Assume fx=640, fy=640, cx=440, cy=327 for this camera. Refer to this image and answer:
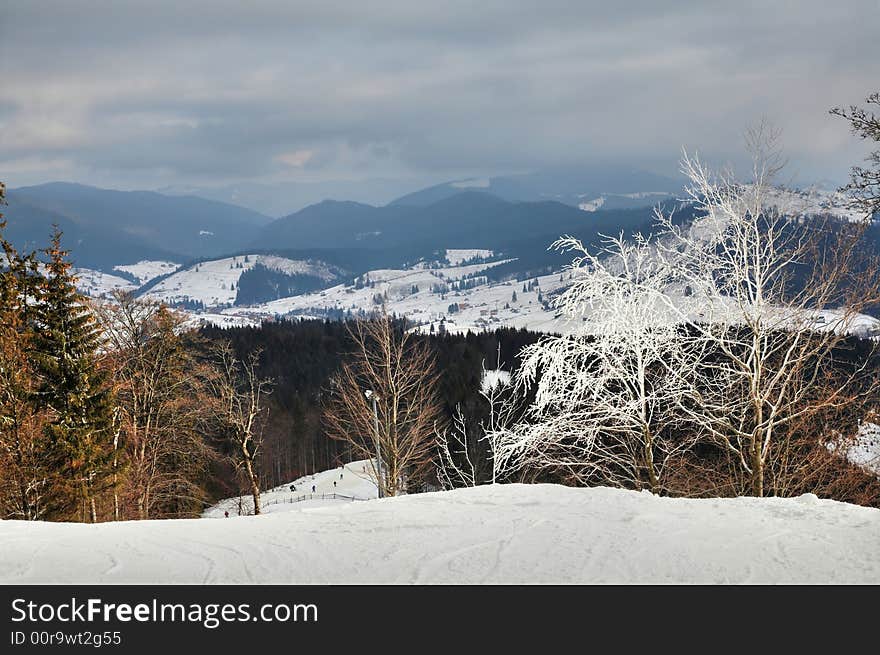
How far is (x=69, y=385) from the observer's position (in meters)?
24.6

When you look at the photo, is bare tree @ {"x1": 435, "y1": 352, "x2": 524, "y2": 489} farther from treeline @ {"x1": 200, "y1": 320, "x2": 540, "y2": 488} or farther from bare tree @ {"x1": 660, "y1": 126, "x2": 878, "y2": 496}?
treeline @ {"x1": 200, "y1": 320, "x2": 540, "y2": 488}

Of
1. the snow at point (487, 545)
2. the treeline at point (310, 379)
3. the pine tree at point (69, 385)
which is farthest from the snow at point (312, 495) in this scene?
the snow at point (487, 545)

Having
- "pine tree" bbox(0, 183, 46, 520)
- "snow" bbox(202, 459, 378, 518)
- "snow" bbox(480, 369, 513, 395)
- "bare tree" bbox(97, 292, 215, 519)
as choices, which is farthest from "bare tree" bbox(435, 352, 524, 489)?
"pine tree" bbox(0, 183, 46, 520)

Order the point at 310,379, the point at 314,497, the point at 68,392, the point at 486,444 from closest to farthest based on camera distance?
the point at 68,392, the point at 486,444, the point at 314,497, the point at 310,379

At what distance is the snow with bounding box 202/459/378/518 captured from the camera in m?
61.6

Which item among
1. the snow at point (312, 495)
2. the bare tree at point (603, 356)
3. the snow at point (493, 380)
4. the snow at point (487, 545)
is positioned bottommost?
the snow at point (312, 495)

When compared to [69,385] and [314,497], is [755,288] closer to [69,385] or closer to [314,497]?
[69,385]

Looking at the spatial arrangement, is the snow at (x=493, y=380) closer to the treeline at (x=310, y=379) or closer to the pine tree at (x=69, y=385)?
the treeline at (x=310, y=379)

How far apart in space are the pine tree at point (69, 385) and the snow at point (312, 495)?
34.9 meters

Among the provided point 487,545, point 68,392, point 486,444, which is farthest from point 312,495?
point 487,545

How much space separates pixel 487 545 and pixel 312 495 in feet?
209

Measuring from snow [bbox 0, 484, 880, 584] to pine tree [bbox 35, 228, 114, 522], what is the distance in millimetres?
15127

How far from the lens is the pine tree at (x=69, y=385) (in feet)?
79.0
